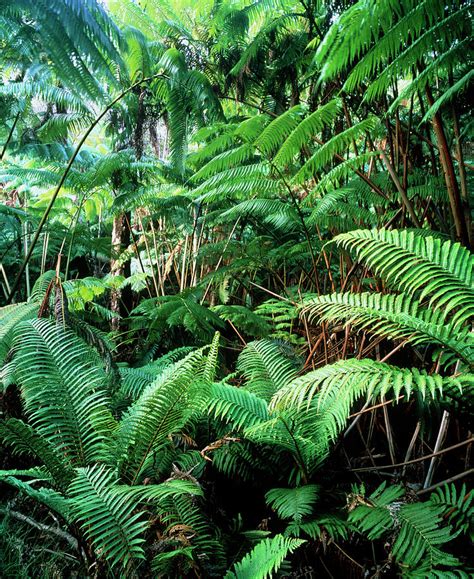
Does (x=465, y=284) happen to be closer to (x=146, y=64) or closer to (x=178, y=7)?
(x=146, y=64)

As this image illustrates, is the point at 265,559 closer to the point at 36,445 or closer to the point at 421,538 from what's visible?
the point at 421,538

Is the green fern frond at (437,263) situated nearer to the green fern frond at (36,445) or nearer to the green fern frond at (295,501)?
the green fern frond at (295,501)

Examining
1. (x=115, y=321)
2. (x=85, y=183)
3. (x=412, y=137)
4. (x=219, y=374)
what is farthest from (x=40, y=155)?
(x=412, y=137)

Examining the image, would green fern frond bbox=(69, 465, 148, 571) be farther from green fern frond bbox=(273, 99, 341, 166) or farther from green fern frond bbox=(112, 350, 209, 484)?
green fern frond bbox=(273, 99, 341, 166)

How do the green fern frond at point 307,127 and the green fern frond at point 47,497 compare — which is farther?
the green fern frond at point 307,127

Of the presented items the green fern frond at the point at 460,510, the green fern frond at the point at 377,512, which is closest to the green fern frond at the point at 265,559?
the green fern frond at the point at 377,512

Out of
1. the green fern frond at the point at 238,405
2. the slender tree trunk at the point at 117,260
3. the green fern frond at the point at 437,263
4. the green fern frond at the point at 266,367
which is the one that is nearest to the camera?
the green fern frond at the point at 437,263

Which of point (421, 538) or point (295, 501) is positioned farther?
point (295, 501)

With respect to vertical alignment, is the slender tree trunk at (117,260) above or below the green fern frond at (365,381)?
above

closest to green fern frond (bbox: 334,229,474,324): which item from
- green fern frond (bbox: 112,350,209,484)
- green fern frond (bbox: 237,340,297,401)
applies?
green fern frond (bbox: 112,350,209,484)

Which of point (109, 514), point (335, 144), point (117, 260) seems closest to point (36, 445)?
point (109, 514)

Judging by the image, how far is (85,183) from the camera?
3053mm

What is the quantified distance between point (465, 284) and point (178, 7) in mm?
3451

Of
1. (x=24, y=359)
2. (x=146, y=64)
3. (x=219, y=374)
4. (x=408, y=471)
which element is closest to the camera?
(x=24, y=359)
